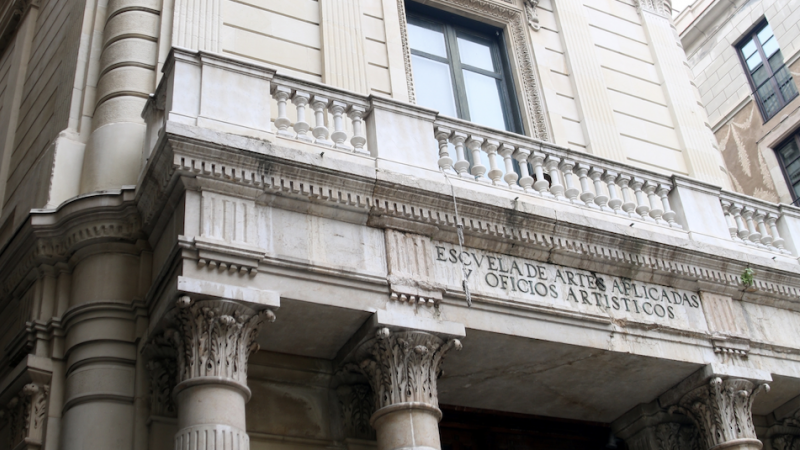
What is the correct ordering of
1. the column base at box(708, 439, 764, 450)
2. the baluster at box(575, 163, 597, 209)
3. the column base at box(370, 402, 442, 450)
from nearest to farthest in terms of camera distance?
the column base at box(370, 402, 442, 450) → the column base at box(708, 439, 764, 450) → the baluster at box(575, 163, 597, 209)

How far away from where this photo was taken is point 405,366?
8.66 metres

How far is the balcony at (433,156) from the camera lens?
9094 millimetres

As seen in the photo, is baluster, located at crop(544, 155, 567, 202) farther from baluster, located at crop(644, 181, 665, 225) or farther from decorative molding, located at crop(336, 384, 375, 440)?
decorative molding, located at crop(336, 384, 375, 440)

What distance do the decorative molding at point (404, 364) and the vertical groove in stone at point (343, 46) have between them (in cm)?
440

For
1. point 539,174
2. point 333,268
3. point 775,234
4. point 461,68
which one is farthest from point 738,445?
point 461,68

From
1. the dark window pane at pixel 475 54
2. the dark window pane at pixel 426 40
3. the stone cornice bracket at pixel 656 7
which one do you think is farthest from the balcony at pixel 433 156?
the stone cornice bracket at pixel 656 7

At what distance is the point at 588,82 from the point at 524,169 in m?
4.59

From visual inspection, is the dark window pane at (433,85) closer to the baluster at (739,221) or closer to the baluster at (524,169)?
the baluster at (524,169)

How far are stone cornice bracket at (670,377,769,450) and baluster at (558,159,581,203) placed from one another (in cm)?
264

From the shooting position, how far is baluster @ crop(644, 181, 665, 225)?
11414mm

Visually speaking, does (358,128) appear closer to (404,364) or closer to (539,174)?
(539,174)

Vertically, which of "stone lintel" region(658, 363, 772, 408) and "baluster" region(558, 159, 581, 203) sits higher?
"baluster" region(558, 159, 581, 203)

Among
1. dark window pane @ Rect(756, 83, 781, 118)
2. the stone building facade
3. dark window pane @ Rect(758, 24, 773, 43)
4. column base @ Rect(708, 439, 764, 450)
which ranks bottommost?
column base @ Rect(708, 439, 764, 450)

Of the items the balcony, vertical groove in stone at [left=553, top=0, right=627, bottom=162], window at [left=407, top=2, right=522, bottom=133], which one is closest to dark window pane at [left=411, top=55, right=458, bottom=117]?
window at [left=407, top=2, right=522, bottom=133]
